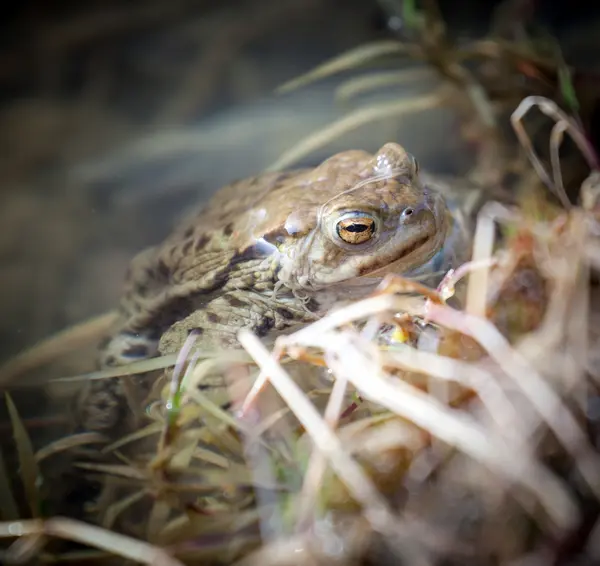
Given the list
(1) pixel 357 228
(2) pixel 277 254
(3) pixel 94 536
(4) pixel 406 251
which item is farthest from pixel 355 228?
(3) pixel 94 536

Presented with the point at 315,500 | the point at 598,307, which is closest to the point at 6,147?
the point at 315,500

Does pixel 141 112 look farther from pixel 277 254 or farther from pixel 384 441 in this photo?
pixel 384 441

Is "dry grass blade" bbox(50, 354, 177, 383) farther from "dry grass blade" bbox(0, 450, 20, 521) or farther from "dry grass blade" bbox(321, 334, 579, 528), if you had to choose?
"dry grass blade" bbox(321, 334, 579, 528)

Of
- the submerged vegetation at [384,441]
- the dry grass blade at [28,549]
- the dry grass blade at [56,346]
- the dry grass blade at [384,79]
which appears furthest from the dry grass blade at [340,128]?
the dry grass blade at [28,549]

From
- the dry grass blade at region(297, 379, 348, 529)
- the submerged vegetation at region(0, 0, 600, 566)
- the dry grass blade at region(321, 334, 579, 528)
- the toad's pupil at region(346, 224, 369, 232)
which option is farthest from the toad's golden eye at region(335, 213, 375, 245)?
the dry grass blade at region(297, 379, 348, 529)

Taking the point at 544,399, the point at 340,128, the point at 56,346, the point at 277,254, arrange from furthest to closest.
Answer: the point at 340,128
the point at 56,346
the point at 277,254
the point at 544,399

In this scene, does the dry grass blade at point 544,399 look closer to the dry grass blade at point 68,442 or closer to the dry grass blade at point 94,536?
the dry grass blade at point 94,536
